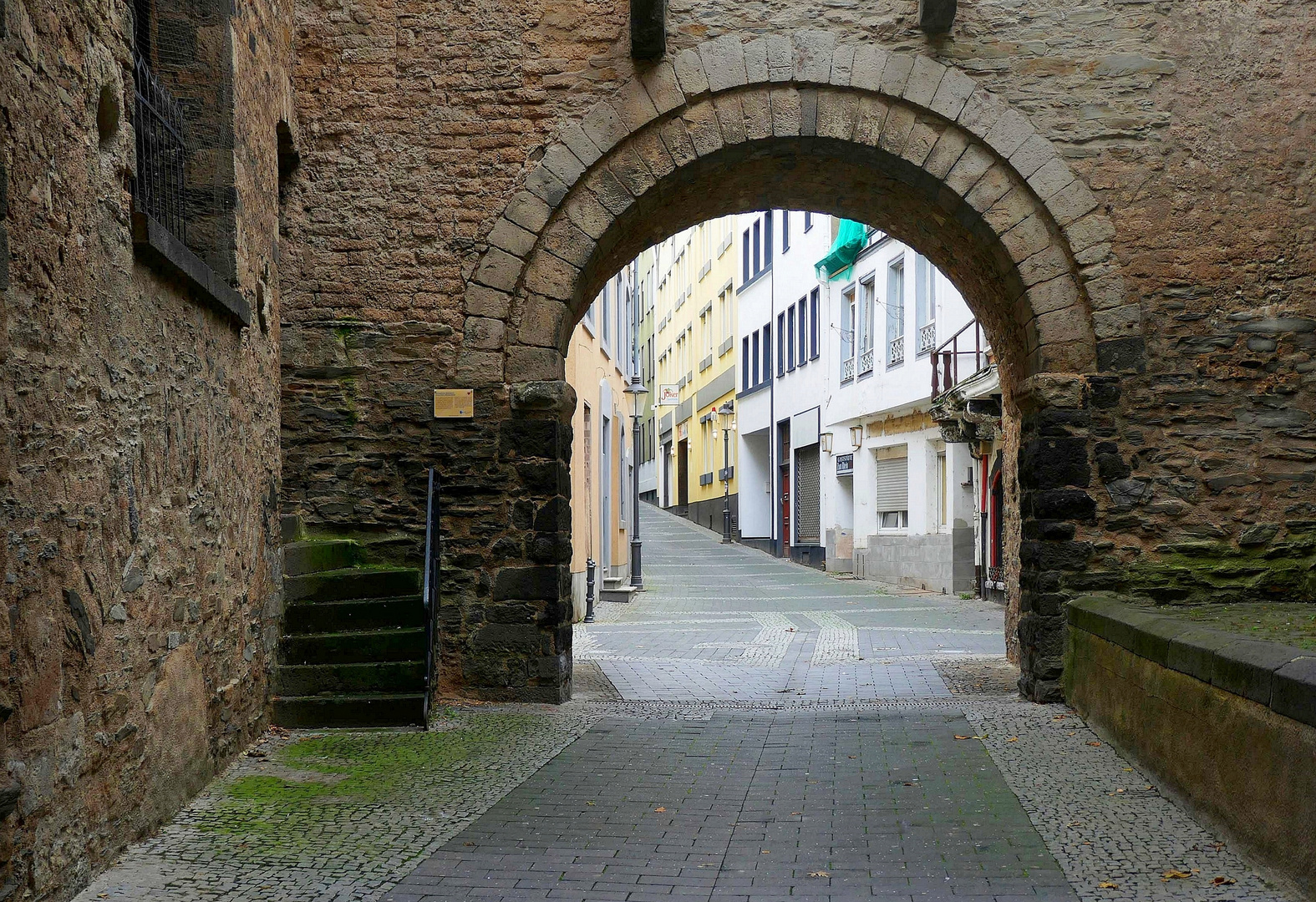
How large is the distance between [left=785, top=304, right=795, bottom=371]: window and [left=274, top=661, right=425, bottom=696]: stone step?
68.0 ft

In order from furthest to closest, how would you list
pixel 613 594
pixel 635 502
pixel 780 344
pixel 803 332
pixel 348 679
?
1. pixel 780 344
2. pixel 803 332
3. pixel 635 502
4. pixel 613 594
5. pixel 348 679

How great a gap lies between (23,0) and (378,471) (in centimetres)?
460

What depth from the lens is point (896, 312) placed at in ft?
66.6

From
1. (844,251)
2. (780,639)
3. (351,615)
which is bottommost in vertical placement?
(780,639)

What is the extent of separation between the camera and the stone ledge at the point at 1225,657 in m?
3.85

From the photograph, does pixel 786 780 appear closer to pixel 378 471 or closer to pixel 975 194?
pixel 378 471

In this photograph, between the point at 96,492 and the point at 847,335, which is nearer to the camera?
the point at 96,492

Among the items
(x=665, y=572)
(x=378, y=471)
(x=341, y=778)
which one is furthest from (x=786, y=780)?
(x=665, y=572)

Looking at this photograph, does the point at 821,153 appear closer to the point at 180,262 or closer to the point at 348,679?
the point at 348,679

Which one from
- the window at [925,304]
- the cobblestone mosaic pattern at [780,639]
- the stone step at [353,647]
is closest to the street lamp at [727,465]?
the cobblestone mosaic pattern at [780,639]

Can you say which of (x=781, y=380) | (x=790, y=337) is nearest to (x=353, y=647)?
(x=790, y=337)

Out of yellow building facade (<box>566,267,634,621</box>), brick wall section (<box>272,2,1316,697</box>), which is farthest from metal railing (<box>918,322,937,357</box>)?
brick wall section (<box>272,2,1316,697</box>)

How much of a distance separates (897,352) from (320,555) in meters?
14.1

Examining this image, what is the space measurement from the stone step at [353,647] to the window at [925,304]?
12249 mm
